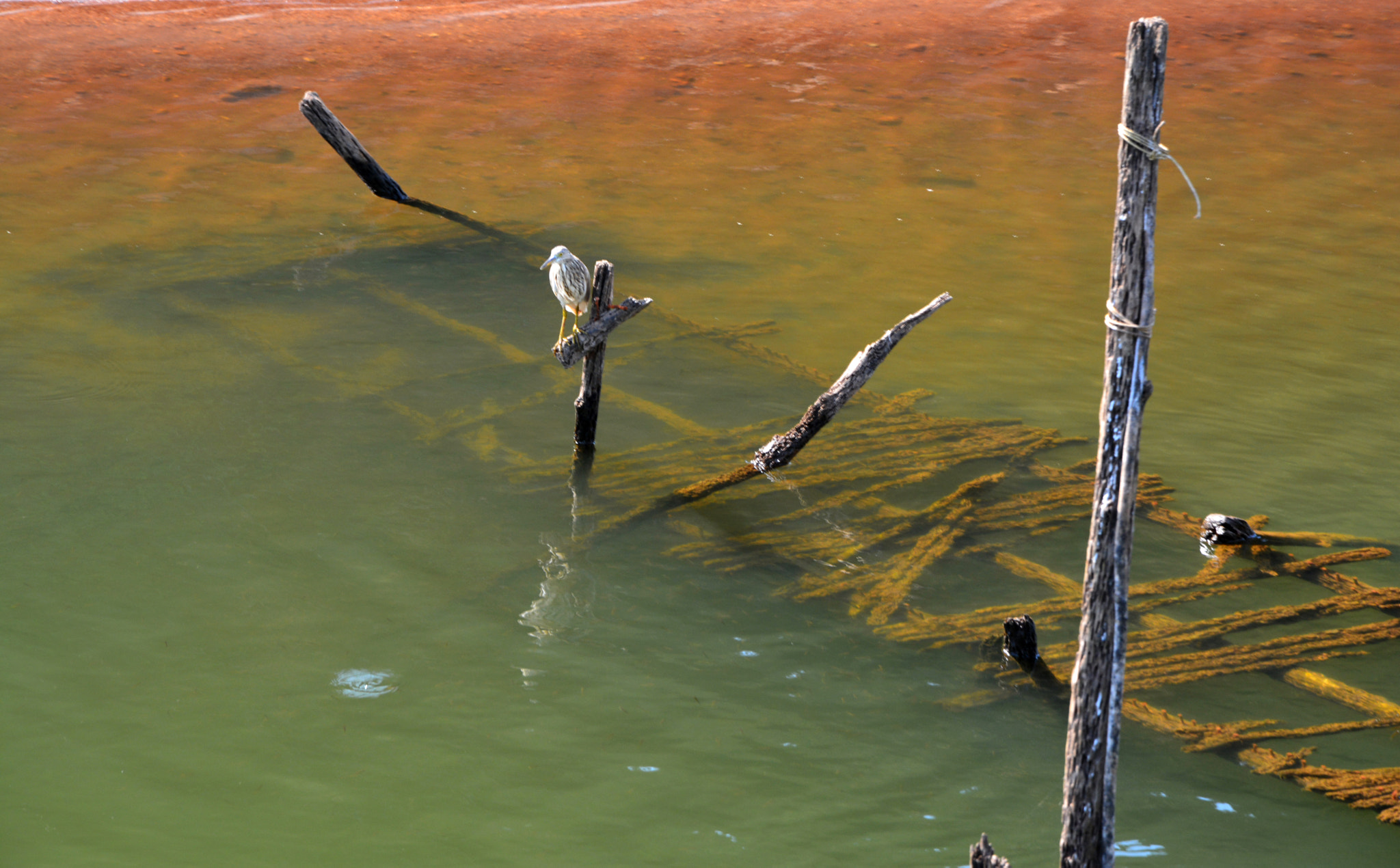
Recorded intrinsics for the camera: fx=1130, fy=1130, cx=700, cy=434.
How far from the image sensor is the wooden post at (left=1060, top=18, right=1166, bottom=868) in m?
3.94

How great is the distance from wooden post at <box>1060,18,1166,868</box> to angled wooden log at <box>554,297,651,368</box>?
156 inches

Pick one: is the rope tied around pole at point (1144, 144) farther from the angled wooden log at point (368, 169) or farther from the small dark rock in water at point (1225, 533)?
the angled wooden log at point (368, 169)

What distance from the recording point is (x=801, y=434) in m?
7.32

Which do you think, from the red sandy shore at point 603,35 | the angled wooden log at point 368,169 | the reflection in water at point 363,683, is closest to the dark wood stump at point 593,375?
the reflection in water at point 363,683

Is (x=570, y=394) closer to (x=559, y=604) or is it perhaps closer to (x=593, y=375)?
(x=593, y=375)

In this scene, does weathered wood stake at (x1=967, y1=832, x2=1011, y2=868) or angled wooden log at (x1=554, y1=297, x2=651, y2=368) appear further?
angled wooden log at (x1=554, y1=297, x2=651, y2=368)

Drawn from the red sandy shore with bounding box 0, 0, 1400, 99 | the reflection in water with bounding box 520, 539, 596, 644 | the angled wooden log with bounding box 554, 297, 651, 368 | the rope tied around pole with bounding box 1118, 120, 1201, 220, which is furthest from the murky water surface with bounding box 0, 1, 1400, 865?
the rope tied around pole with bounding box 1118, 120, 1201, 220

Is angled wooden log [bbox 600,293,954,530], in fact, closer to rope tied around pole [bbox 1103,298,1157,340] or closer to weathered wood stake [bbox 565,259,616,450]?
weathered wood stake [bbox 565,259,616,450]

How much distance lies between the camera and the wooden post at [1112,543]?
3.94 m

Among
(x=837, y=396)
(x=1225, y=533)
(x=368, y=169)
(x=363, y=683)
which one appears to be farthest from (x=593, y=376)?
(x=368, y=169)

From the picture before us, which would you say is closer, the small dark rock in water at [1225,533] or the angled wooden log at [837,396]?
the small dark rock in water at [1225,533]

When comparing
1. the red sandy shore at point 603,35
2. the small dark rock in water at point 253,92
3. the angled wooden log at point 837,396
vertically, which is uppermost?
the red sandy shore at point 603,35

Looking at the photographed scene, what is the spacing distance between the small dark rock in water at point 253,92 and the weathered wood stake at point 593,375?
11186mm

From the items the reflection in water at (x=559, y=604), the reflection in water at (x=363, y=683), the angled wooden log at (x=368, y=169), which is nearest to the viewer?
the reflection in water at (x=363, y=683)
